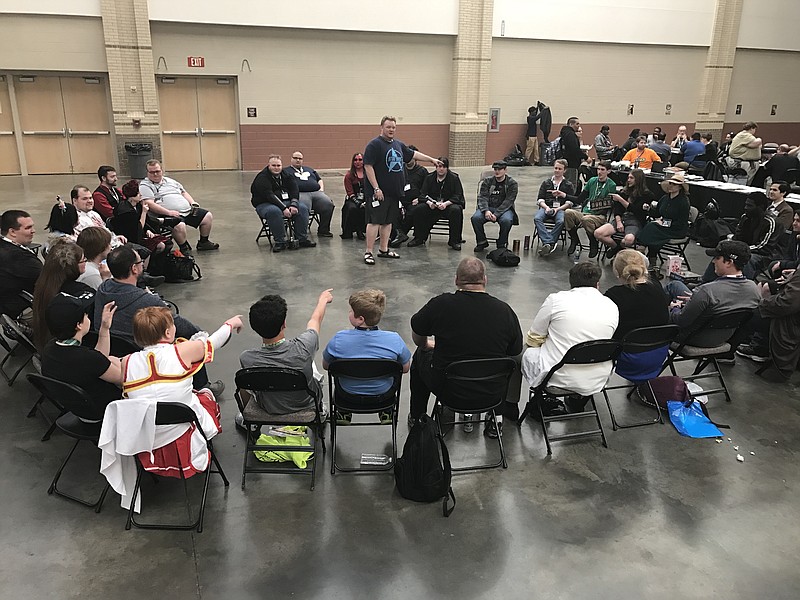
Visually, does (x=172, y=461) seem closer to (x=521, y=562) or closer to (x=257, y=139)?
(x=521, y=562)

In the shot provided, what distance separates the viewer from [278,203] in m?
8.54

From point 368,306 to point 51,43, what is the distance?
44.5ft

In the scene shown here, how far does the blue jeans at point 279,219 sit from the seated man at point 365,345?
16.7ft

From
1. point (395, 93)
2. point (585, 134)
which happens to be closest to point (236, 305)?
point (395, 93)

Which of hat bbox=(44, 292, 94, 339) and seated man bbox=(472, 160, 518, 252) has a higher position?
hat bbox=(44, 292, 94, 339)

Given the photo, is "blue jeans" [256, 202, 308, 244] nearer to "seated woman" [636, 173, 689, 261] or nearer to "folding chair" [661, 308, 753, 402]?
"seated woman" [636, 173, 689, 261]

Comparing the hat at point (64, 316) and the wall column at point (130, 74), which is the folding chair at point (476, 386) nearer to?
the hat at point (64, 316)

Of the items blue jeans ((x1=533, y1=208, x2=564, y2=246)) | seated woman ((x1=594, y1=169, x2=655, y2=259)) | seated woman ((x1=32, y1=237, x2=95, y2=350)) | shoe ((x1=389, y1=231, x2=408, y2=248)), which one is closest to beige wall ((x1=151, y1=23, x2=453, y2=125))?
shoe ((x1=389, y1=231, x2=408, y2=248))

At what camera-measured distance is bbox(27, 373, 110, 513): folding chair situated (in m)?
3.15

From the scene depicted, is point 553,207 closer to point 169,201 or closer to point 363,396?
point 169,201

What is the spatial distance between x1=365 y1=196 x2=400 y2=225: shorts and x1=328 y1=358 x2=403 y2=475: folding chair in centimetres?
444

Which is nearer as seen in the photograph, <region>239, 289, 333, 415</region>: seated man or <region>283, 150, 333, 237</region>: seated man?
<region>239, 289, 333, 415</region>: seated man

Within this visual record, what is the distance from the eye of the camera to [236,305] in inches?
A: 254

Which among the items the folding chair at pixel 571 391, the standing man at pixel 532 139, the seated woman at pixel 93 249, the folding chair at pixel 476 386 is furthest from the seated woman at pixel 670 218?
the standing man at pixel 532 139
